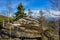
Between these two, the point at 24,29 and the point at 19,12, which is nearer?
the point at 19,12

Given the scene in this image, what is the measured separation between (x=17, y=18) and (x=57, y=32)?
972 millimetres

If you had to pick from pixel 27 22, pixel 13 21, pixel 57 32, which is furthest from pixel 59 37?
pixel 13 21

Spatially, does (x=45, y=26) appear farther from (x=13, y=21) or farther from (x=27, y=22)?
(x=13, y=21)

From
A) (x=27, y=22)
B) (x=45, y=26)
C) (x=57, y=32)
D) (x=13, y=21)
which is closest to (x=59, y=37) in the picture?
(x=57, y=32)

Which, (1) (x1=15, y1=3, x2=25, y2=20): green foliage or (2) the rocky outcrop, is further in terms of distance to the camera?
(2) the rocky outcrop

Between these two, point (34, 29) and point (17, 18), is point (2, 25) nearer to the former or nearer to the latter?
point (17, 18)

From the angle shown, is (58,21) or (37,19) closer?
(58,21)

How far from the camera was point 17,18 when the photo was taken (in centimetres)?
438

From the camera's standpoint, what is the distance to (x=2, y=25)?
14.6 ft

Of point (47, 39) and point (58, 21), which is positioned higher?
point (58, 21)

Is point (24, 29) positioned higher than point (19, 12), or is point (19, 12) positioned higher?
point (19, 12)

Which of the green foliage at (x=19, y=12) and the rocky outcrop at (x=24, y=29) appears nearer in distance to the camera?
the green foliage at (x=19, y=12)

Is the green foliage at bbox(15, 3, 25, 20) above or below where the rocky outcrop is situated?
above

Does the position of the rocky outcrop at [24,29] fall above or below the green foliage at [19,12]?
below
